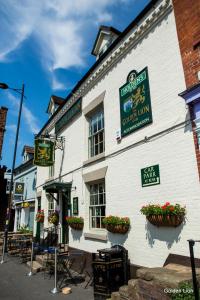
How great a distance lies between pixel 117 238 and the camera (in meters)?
7.34

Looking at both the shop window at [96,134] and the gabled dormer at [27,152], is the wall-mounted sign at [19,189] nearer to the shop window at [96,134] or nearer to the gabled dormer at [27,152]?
the gabled dormer at [27,152]

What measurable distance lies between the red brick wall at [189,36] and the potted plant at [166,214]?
1457 millimetres

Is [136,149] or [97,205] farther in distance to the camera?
[97,205]

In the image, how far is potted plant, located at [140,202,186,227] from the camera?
525 centimetres

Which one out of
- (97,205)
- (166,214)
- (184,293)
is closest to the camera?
(184,293)

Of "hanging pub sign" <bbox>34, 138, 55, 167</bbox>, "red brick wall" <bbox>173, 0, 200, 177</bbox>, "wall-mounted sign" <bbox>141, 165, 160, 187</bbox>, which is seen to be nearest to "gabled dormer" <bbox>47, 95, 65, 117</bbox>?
"hanging pub sign" <bbox>34, 138, 55, 167</bbox>

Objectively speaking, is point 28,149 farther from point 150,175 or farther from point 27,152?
point 150,175

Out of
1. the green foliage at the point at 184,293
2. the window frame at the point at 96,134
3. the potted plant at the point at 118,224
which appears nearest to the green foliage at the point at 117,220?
the potted plant at the point at 118,224

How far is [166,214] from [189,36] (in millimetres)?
4087

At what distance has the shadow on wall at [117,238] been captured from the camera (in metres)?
7.05

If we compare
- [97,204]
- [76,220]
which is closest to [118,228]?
[97,204]

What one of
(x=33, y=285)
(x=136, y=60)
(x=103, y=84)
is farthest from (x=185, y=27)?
(x=33, y=285)

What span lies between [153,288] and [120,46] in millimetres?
7111

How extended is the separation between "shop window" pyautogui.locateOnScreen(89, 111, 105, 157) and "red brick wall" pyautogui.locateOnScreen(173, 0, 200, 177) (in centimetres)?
423
